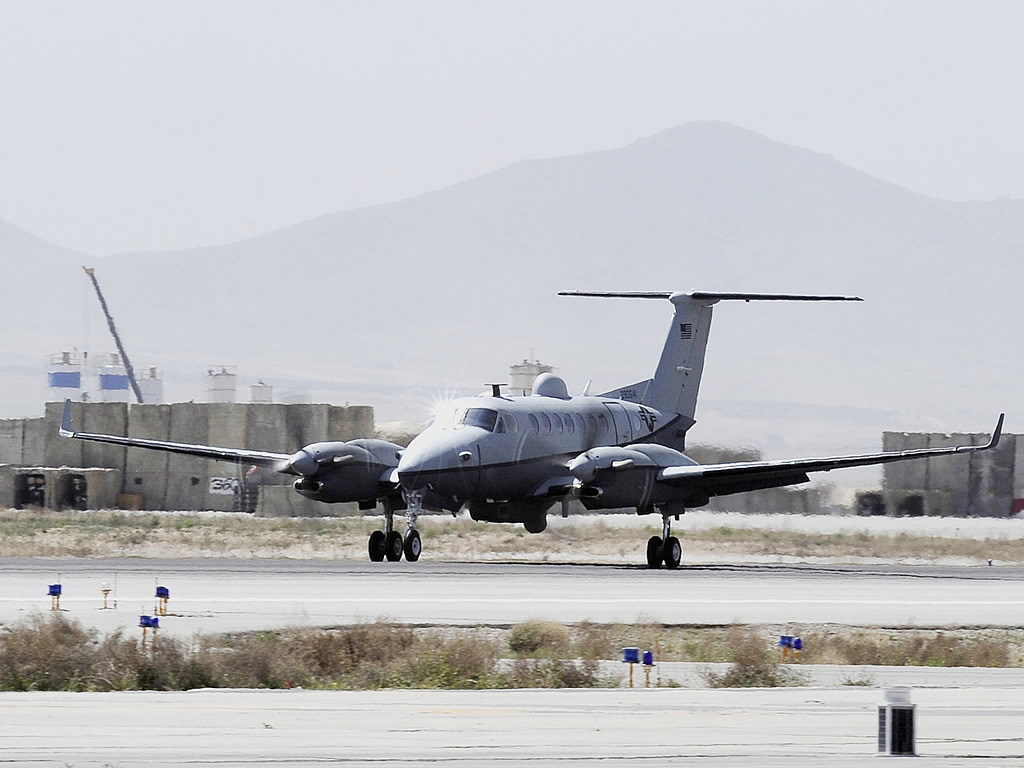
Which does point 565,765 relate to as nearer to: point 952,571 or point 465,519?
point 952,571

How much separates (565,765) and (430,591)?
15.9 meters

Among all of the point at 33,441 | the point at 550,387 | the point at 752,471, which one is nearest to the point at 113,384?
the point at 33,441

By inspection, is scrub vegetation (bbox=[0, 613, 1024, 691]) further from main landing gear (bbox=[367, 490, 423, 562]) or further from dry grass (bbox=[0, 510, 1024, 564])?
dry grass (bbox=[0, 510, 1024, 564])

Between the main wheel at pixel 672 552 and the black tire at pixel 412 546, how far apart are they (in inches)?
204

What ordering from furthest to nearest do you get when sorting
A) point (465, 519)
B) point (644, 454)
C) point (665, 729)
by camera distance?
point (465, 519), point (644, 454), point (665, 729)

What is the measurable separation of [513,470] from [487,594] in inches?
355

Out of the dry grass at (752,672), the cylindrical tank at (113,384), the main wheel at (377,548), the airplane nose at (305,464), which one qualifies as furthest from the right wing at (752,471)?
the cylindrical tank at (113,384)

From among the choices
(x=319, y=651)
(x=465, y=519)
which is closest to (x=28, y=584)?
(x=319, y=651)

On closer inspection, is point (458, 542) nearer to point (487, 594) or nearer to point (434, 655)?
point (487, 594)

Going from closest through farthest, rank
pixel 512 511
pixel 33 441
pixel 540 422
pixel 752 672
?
pixel 752 672, pixel 512 511, pixel 540 422, pixel 33 441

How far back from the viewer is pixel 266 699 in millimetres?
15430

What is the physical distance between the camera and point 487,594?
27578 millimetres

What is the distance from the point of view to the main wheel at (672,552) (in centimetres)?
3647

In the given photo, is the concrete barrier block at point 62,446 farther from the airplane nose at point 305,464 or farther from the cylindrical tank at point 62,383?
the cylindrical tank at point 62,383
